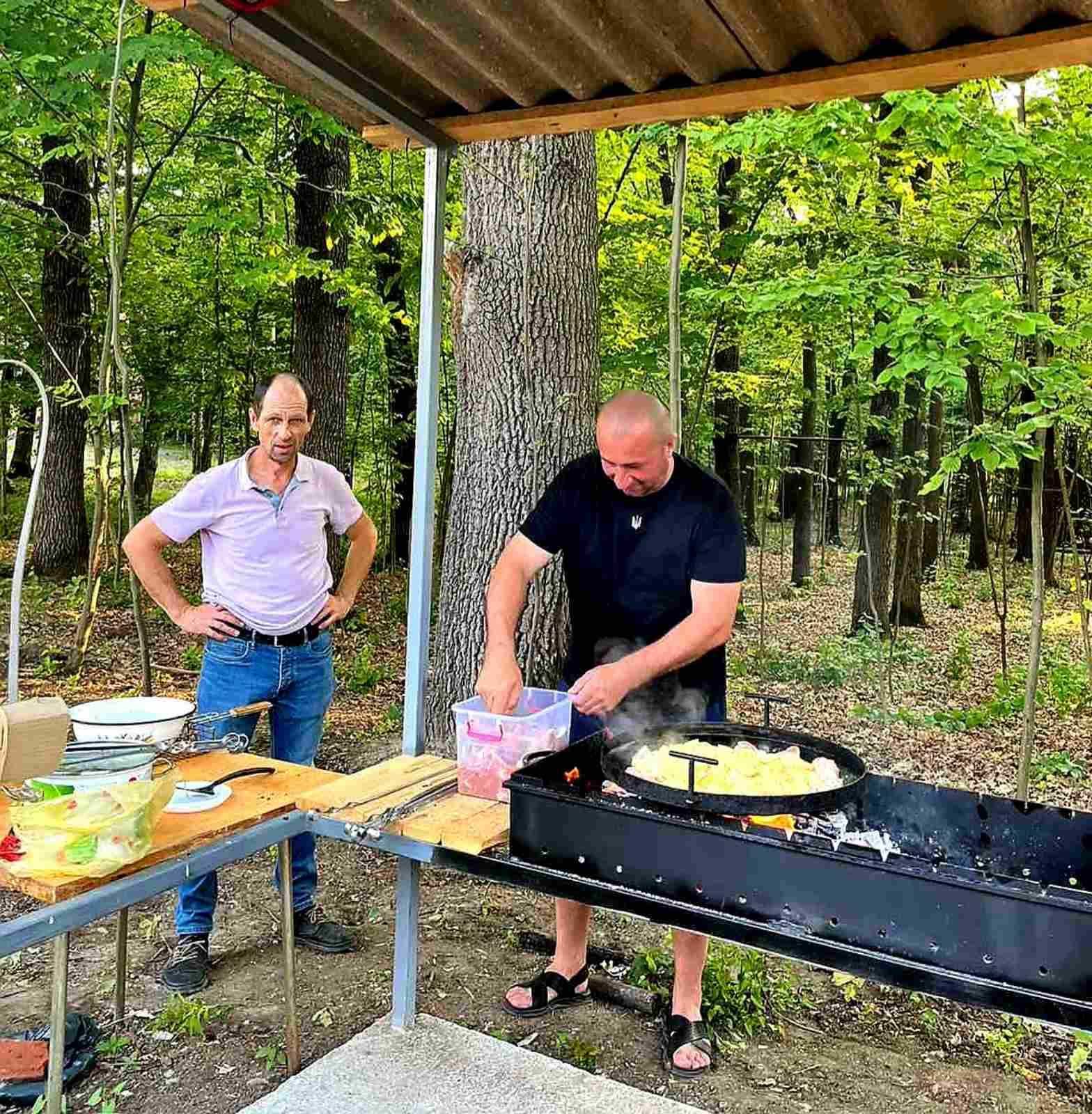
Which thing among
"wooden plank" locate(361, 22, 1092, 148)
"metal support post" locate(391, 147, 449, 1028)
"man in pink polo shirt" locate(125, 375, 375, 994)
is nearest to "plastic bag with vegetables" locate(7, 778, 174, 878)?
"metal support post" locate(391, 147, 449, 1028)

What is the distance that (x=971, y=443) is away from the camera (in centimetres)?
450

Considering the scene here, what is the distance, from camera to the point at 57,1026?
205 cm

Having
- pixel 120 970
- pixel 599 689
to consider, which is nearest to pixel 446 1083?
pixel 120 970

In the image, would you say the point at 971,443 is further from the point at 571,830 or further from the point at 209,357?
the point at 209,357

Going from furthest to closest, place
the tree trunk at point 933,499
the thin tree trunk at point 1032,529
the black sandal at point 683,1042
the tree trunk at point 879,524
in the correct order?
1. the tree trunk at point 933,499
2. the tree trunk at point 879,524
3. the thin tree trunk at point 1032,529
4. the black sandal at point 683,1042

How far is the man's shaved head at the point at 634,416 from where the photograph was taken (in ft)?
8.27

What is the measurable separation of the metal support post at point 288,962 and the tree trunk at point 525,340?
5.91 feet

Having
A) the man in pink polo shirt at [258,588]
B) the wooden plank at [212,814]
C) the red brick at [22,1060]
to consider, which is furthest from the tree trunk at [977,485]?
the red brick at [22,1060]

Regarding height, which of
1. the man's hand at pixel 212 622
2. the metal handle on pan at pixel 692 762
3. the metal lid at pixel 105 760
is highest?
the man's hand at pixel 212 622

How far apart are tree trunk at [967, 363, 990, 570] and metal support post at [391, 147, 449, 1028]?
115 inches

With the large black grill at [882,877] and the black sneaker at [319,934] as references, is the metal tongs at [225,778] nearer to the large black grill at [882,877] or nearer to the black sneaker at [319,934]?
the large black grill at [882,877]

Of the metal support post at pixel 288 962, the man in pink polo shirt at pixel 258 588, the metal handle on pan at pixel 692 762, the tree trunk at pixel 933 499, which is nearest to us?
the metal handle on pan at pixel 692 762

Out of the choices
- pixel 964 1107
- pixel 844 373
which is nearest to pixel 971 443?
pixel 964 1107

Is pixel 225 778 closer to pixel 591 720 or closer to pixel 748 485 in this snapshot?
pixel 591 720
